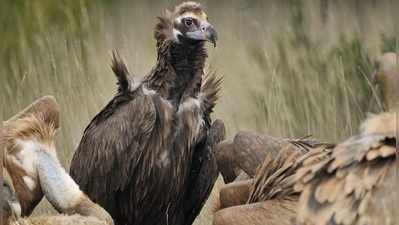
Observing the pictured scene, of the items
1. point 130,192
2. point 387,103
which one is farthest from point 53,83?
Result: point 387,103

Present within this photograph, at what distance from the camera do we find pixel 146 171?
17.8ft

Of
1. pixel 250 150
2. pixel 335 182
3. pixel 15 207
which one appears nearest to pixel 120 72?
pixel 250 150

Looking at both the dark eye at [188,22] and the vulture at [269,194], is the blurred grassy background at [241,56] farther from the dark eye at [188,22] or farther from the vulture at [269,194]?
the vulture at [269,194]

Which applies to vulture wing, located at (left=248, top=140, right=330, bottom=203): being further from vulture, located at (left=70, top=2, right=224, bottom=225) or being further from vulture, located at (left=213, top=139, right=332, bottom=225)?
vulture, located at (left=70, top=2, right=224, bottom=225)

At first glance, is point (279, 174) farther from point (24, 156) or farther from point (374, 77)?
point (24, 156)

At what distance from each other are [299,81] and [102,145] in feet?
2.43

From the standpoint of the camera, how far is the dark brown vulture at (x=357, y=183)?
4320mm

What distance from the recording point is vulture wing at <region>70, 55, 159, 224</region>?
211 inches

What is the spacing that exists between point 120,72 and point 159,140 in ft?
1.01

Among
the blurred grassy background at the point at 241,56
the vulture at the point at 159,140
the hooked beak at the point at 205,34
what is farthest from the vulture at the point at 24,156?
the hooked beak at the point at 205,34

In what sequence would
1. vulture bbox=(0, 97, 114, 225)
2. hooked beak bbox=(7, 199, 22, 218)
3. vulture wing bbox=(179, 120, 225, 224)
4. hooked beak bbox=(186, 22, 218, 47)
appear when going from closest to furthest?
1. hooked beak bbox=(7, 199, 22, 218)
2. vulture bbox=(0, 97, 114, 225)
3. hooked beak bbox=(186, 22, 218, 47)
4. vulture wing bbox=(179, 120, 225, 224)

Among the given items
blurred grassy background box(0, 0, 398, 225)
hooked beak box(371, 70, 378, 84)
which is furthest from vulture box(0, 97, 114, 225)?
hooked beak box(371, 70, 378, 84)

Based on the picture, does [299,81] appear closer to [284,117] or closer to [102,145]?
[284,117]

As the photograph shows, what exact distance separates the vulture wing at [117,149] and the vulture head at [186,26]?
0.72ft
